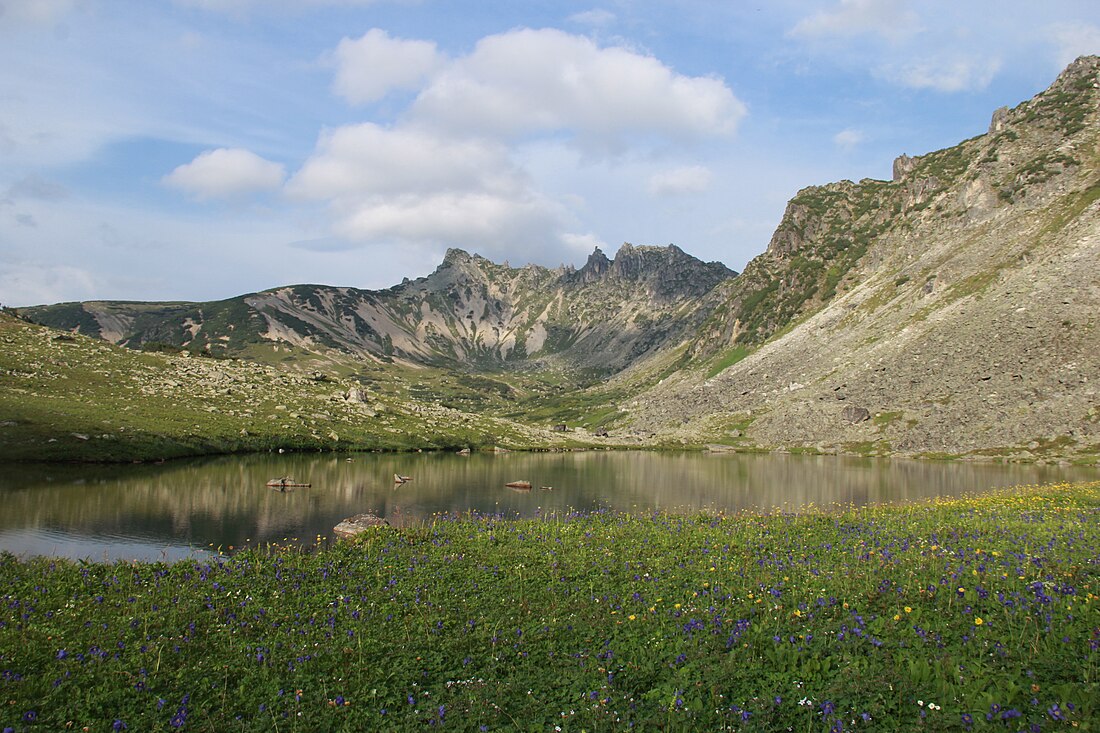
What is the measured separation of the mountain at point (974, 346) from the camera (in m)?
111

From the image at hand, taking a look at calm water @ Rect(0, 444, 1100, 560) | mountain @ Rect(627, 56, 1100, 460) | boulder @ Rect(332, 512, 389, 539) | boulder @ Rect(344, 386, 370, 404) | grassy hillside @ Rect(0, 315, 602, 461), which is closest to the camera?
boulder @ Rect(332, 512, 389, 539)

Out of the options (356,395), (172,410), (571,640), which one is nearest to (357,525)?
(571,640)

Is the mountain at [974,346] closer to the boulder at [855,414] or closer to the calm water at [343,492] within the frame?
the boulder at [855,414]

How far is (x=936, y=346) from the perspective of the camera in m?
138

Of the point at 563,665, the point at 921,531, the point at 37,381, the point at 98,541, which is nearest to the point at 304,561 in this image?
the point at 563,665

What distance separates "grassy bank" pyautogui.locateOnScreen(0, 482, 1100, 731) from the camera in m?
11.2

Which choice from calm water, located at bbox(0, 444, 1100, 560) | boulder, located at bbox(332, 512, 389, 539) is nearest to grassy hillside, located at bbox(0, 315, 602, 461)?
calm water, located at bbox(0, 444, 1100, 560)

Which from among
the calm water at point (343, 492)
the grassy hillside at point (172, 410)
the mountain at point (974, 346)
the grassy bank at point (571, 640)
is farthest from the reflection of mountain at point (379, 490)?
the mountain at point (974, 346)

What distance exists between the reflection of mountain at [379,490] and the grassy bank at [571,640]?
50.9 ft

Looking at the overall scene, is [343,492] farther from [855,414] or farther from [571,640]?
[855,414]

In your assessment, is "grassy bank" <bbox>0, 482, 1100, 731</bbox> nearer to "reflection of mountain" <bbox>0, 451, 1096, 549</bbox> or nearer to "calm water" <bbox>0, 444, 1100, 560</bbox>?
"calm water" <bbox>0, 444, 1100, 560</bbox>

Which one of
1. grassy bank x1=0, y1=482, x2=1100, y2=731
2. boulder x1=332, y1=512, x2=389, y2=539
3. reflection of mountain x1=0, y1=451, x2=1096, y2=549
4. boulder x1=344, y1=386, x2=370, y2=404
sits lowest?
reflection of mountain x1=0, y1=451, x2=1096, y2=549

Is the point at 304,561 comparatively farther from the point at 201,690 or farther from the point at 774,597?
the point at 774,597

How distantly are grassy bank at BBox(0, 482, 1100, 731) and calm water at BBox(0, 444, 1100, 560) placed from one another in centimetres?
1116
